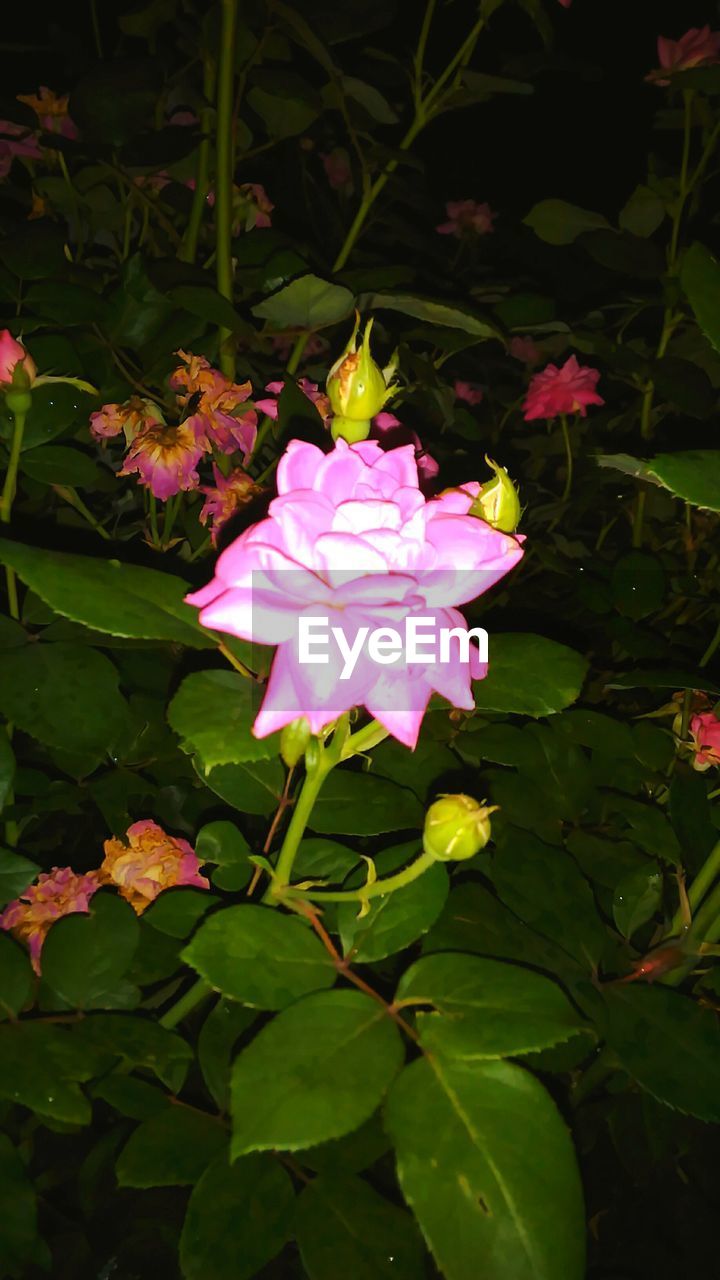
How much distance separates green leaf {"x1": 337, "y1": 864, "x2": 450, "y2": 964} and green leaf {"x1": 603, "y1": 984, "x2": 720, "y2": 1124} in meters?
0.14

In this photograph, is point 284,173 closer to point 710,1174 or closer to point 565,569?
point 565,569

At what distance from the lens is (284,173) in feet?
4.87

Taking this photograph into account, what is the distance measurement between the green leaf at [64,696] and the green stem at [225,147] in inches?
15.5

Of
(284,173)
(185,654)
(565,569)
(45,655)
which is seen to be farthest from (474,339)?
(284,173)

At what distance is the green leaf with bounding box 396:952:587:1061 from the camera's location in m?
0.39

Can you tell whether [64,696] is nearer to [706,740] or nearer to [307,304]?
[307,304]

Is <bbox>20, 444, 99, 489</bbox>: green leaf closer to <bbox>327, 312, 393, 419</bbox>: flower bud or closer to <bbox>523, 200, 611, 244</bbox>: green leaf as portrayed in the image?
<bbox>327, 312, 393, 419</bbox>: flower bud

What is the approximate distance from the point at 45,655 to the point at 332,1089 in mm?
345

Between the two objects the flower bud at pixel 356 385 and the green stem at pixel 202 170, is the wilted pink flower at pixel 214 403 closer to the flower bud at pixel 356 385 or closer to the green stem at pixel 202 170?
the green stem at pixel 202 170

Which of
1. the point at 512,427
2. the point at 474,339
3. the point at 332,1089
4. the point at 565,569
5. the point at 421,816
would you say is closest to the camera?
the point at 332,1089

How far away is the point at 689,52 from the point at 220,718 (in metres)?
1.24

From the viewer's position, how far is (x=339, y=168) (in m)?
1.54

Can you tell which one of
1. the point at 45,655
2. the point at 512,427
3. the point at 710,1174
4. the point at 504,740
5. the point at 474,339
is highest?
the point at 474,339

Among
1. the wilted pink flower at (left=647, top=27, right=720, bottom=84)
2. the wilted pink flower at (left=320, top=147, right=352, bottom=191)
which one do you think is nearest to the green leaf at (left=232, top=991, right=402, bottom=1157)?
the wilted pink flower at (left=647, top=27, right=720, bottom=84)
